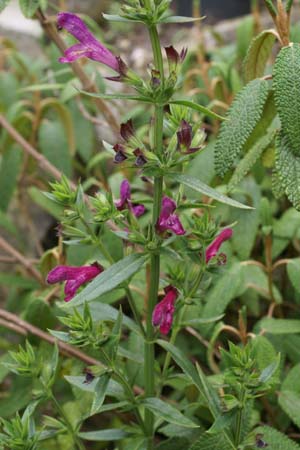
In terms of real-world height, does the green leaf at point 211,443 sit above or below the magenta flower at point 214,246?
below

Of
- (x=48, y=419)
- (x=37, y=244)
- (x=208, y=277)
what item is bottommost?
(x=37, y=244)

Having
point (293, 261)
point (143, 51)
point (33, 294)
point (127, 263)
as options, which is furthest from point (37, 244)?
point (143, 51)

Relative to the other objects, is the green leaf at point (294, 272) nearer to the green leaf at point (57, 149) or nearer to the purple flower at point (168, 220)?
the purple flower at point (168, 220)

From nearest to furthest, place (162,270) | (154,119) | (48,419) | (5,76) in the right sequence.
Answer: (154,119)
(48,419)
(162,270)
(5,76)

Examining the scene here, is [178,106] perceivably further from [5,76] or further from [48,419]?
[5,76]

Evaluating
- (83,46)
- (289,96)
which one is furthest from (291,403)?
(83,46)

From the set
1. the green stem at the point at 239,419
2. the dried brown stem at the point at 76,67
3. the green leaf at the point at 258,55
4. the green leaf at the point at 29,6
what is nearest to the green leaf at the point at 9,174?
the dried brown stem at the point at 76,67

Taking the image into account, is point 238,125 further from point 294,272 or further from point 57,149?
point 57,149
